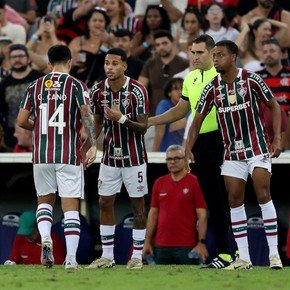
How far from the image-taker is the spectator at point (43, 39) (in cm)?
1906

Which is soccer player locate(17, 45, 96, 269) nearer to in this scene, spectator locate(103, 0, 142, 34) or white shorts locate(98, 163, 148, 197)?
white shorts locate(98, 163, 148, 197)

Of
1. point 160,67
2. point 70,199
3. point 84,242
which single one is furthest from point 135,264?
point 160,67

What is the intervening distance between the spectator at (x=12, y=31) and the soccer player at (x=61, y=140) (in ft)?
24.4

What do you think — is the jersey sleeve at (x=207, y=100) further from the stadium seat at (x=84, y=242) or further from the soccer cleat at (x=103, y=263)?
the stadium seat at (x=84, y=242)

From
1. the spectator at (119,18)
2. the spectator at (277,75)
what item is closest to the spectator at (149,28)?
the spectator at (119,18)

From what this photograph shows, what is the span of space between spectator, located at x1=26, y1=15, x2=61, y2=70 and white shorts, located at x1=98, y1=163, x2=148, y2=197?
6191 millimetres

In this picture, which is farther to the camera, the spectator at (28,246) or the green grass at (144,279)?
the spectator at (28,246)

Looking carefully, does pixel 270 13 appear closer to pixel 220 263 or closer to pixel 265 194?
pixel 220 263

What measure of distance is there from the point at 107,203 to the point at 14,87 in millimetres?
4898

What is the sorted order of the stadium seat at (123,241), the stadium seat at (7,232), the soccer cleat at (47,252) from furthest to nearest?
the stadium seat at (7,232) < the stadium seat at (123,241) < the soccer cleat at (47,252)

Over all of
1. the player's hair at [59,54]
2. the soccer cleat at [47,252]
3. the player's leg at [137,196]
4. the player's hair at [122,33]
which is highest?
the player's hair at [122,33]

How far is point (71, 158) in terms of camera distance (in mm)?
12195

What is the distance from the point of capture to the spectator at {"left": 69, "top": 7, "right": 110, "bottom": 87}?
1808 centimetres

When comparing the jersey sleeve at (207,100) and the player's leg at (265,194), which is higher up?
the jersey sleeve at (207,100)
